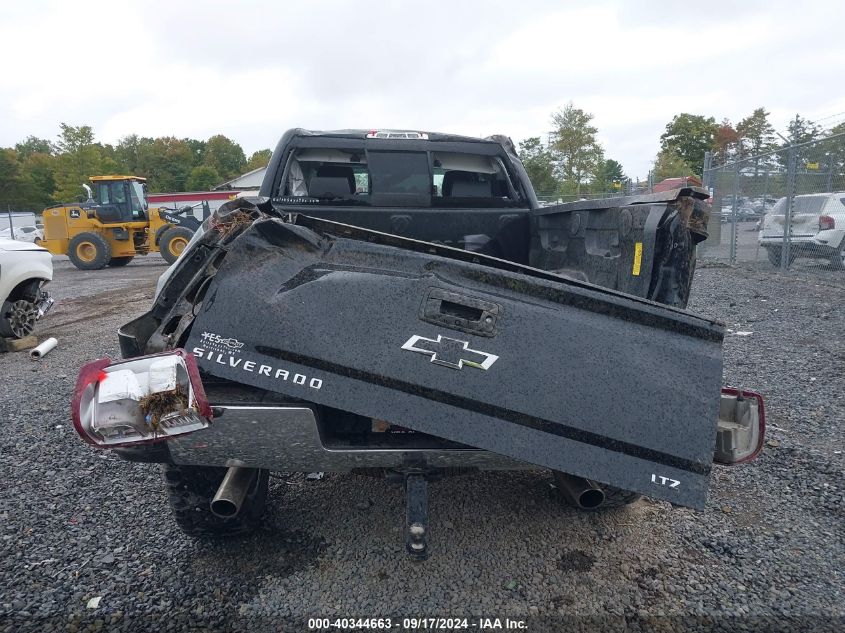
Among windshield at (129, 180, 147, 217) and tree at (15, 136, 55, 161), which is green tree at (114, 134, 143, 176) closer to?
tree at (15, 136, 55, 161)

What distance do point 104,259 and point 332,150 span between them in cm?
1536

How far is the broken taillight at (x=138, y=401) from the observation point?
5.82 feet

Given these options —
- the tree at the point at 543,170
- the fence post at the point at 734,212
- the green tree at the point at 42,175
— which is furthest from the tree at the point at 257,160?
the fence post at the point at 734,212

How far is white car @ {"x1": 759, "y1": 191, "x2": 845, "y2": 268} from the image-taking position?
1008cm

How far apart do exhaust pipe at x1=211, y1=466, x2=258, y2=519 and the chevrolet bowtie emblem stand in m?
0.91

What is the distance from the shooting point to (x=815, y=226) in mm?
10422

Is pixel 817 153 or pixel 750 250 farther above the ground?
pixel 817 153

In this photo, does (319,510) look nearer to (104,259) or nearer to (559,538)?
(559,538)

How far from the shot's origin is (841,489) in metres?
3.24

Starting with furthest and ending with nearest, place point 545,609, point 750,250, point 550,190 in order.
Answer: point 550,190 → point 750,250 → point 545,609

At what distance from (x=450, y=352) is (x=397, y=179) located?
99.7 inches

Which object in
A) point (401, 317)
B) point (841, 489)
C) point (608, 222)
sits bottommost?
point (841, 489)

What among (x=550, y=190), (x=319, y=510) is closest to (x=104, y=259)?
(x=319, y=510)

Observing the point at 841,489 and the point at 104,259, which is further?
the point at 104,259
